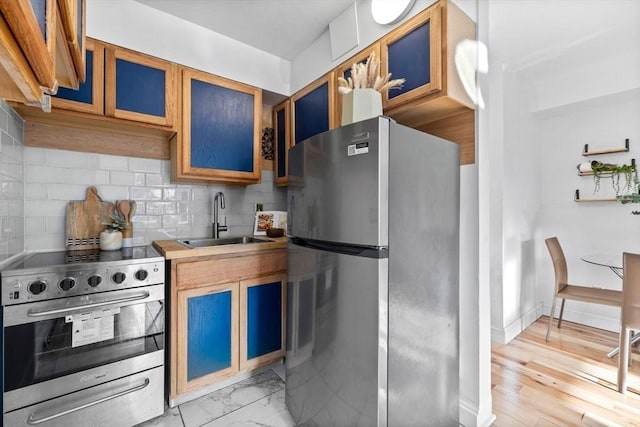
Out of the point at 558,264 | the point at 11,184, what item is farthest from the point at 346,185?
the point at 558,264

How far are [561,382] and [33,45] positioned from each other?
3.09 metres

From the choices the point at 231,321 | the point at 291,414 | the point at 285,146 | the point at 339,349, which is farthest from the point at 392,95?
the point at 291,414

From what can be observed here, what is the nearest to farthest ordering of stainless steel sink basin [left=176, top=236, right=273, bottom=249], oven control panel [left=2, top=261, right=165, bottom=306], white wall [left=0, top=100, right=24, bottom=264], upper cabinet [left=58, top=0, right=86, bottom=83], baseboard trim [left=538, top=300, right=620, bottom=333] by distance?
1. upper cabinet [left=58, top=0, right=86, bottom=83]
2. oven control panel [left=2, top=261, right=165, bottom=306]
3. white wall [left=0, top=100, right=24, bottom=264]
4. stainless steel sink basin [left=176, top=236, right=273, bottom=249]
5. baseboard trim [left=538, top=300, right=620, bottom=333]

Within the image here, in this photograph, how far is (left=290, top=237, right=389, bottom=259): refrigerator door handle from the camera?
3.70ft

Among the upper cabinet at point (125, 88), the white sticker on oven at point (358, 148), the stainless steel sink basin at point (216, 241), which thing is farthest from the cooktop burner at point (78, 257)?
the white sticker on oven at point (358, 148)

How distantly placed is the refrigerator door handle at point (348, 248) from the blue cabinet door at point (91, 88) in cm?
147

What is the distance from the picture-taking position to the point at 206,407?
172cm

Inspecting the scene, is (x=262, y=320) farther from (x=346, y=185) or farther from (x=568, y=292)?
(x=568, y=292)

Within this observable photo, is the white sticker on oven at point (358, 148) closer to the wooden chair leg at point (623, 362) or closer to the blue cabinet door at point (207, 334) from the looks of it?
the blue cabinet door at point (207, 334)

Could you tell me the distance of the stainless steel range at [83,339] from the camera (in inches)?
50.4

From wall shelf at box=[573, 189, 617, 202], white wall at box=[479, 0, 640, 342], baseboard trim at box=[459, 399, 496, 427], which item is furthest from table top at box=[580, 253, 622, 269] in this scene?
baseboard trim at box=[459, 399, 496, 427]

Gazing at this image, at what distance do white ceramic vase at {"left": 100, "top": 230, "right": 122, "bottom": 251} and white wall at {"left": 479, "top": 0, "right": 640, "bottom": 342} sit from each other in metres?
3.00

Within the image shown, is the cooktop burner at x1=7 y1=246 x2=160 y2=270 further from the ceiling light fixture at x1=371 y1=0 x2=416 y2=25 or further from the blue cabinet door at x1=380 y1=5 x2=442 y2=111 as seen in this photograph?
the ceiling light fixture at x1=371 y1=0 x2=416 y2=25

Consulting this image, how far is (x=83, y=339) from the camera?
1418mm
